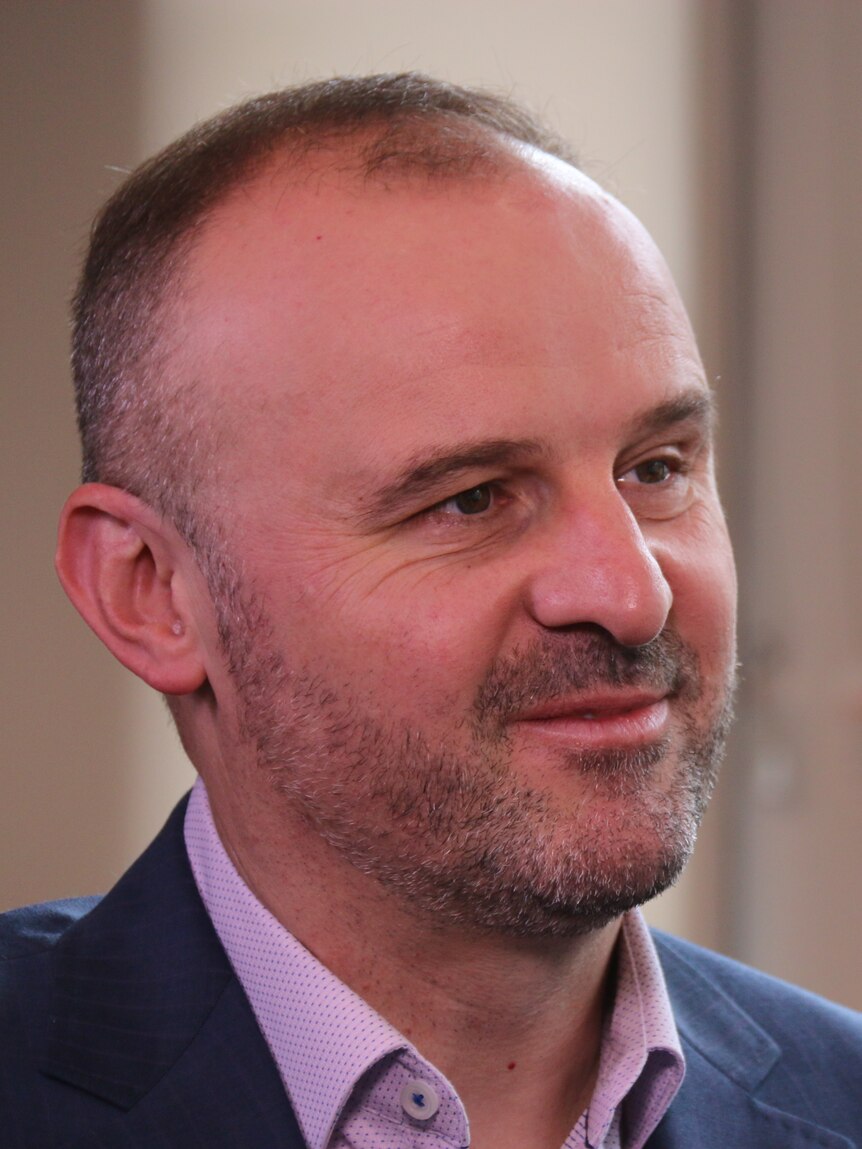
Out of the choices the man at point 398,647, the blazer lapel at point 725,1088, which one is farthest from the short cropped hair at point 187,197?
the blazer lapel at point 725,1088

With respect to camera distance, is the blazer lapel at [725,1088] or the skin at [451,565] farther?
the blazer lapel at [725,1088]

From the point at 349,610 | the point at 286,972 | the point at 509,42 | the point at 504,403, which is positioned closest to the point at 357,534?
the point at 349,610

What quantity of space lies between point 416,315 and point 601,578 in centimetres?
29

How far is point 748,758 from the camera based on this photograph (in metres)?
3.05

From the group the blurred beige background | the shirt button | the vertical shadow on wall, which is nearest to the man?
the shirt button

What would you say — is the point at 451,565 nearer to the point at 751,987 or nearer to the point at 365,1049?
the point at 365,1049

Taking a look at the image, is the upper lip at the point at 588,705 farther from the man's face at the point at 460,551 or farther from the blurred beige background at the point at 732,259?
the blurred beige background at the point at 732,259

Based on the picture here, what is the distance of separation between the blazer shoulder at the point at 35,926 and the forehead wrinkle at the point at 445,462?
61 cm

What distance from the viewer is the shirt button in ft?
4.11

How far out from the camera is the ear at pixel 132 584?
1419 millimetres

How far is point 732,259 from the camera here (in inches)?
120

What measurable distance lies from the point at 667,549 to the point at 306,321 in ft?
1.34

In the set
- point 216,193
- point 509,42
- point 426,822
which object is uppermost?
point 509,42

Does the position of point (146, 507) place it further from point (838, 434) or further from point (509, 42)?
point (838, 434)
